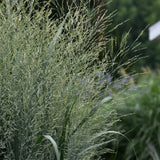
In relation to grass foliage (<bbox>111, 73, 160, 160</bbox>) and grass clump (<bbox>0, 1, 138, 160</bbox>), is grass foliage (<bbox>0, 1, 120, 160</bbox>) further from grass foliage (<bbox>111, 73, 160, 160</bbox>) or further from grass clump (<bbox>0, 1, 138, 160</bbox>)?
grass foliage (<bbox>111, 73, 160, 160</bbox>)

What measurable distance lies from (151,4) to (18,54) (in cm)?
3649

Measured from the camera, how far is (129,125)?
3.85m

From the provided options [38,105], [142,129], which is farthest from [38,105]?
[142,129]

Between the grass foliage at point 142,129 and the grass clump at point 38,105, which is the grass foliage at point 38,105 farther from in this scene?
the grass foliage at point 142,129

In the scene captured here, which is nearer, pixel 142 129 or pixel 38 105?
pixel 38 105

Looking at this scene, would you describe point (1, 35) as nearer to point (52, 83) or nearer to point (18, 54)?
point (18, 54)

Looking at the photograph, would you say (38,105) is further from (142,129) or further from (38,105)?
(142,129)

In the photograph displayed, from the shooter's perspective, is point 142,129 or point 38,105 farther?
point 142,129

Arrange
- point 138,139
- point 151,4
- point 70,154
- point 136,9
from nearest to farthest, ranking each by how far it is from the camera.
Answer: point 70,154, point 138,139, point 136,9, point 151,4

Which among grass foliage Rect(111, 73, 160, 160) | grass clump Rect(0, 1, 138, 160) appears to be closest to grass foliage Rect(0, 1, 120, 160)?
grass clump Rect(0, 1, 138, 160)

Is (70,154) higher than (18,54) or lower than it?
lower

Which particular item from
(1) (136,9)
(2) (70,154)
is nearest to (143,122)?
(2) (70,154)

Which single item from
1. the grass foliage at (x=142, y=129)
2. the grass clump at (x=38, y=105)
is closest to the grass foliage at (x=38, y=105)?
the grass clump at (x=38, y=105)

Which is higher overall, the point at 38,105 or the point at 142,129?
the point at 38,105
